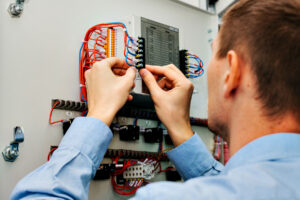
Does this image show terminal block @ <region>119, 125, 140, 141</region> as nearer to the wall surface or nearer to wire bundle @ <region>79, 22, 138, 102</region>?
the wall surface

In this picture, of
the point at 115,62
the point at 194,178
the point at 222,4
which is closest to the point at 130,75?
the point at 115,62

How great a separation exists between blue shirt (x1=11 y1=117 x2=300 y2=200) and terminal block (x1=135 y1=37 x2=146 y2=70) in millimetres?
331

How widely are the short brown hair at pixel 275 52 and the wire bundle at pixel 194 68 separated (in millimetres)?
696

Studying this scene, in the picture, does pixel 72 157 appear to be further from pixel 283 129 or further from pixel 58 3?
pixel 58 3

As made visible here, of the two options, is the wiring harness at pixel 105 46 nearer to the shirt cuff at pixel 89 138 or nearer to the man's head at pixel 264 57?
the shirt cuff at pixel 89 138

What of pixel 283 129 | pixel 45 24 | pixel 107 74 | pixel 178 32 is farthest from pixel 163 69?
pixel 283 129

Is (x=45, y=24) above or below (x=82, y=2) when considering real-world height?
below

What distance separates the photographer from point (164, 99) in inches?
42.9

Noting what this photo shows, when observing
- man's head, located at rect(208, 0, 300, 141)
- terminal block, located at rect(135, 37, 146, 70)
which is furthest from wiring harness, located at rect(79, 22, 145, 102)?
man's head, located at rect(208, 0, 300, 141)

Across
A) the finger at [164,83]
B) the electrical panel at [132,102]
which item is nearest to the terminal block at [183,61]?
the electrical panel at [132,102]

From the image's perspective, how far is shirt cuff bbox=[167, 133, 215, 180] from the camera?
43.0 inches

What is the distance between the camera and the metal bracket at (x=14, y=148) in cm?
94

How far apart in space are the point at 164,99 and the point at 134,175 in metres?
0.35

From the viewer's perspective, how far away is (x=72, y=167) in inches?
30.9
